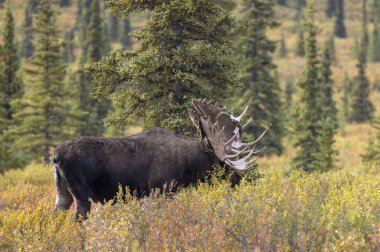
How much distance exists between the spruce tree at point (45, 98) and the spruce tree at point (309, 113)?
1282 cm

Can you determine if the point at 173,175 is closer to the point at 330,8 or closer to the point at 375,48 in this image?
the point at 375,48

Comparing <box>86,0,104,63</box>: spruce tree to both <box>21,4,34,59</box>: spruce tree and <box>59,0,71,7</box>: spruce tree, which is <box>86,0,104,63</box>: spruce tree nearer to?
<box>21,4,34,59</box>: spruce tree

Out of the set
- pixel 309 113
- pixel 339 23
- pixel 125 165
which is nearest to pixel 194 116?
pixel 125 165

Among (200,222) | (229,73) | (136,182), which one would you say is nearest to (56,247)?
(200,222)

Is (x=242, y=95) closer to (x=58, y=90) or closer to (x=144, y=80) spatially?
(x=58, y=90)

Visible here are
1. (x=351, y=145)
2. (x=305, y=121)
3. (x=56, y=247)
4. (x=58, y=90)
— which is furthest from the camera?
(x=351, y=145)

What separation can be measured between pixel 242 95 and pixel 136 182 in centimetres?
2185

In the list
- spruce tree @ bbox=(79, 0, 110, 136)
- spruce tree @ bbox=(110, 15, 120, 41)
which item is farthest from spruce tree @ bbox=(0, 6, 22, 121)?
spruce tree @ bbox=(110, 15, 120, 41)

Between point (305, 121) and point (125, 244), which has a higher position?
point (125, 244)

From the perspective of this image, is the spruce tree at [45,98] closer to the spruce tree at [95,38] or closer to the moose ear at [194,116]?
the spruce tree at [95,38]

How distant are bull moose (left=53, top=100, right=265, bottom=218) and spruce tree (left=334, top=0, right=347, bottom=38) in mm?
96910

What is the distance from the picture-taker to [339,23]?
101 m

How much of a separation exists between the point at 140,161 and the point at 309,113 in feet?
74.7

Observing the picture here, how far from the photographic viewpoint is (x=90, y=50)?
43.2 m
